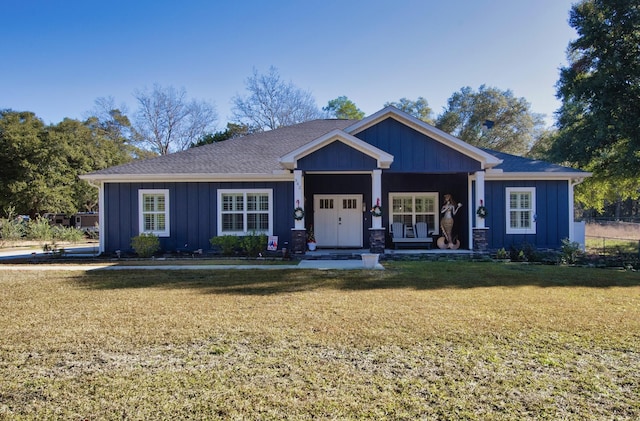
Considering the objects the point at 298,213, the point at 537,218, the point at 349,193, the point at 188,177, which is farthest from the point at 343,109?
the point at 298,213

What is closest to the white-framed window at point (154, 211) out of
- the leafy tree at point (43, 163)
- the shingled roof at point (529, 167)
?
the shingled roof at point (529, 167)

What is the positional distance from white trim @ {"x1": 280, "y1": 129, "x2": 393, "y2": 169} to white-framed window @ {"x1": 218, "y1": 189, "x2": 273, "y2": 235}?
211 centimetres

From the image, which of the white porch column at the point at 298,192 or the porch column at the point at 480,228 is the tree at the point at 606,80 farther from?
the white porch column at the point at 298,192

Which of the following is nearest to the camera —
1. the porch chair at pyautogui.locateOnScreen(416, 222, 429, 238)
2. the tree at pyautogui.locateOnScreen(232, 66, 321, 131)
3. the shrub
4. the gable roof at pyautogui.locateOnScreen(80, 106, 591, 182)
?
the shrub

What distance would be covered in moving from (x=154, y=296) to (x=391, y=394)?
5.18m

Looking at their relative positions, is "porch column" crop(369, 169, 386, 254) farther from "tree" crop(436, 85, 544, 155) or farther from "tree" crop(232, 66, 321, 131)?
"tree" crop(436, 85, 544, 155)

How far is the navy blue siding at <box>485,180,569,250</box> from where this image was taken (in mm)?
13867

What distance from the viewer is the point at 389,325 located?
5.24m

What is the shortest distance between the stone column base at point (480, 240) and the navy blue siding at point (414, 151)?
1888 millimetres

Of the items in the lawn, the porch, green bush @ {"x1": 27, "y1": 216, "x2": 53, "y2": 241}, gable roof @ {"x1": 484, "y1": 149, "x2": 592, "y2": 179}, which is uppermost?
gable roof @ {"x1": 484, "y1": 149, "x2": 592, "y2": 179}

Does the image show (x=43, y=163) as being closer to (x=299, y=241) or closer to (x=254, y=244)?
(x=254, y=244)

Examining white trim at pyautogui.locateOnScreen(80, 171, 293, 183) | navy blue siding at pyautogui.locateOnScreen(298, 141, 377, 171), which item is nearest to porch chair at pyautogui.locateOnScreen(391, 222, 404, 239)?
navy blue siding at pyautogui.locateOnScreen(298, 141, 377, 171)

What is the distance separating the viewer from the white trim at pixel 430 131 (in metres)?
12.4

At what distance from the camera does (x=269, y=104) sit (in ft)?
113
